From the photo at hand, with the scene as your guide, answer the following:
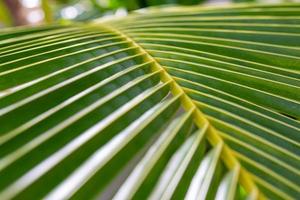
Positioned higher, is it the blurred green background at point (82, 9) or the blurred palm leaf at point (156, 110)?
the blurred palm leaf at point (156, 110)

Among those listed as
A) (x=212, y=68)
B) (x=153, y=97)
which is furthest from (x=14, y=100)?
(x=212, y=68)

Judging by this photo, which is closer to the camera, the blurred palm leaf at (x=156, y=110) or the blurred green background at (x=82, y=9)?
the blurred palm leaf at (x=156, y=110)

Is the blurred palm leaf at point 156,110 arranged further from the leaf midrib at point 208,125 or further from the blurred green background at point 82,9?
the blurred green background at point 82,9

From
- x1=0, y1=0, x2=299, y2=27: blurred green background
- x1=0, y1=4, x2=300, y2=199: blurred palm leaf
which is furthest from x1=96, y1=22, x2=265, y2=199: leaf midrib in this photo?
x1=0, y1=0, x2=299, y2=27: blurred green background

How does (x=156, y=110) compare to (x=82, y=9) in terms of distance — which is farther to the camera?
(x=82, y=9)

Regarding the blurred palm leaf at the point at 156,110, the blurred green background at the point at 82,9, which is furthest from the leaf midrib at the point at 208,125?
the blurred green background at the point at 82,9

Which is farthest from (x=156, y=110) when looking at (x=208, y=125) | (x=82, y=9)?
(x=82, y=9)

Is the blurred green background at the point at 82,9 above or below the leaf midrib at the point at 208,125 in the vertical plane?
below

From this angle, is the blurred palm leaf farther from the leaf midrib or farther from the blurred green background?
the blurred green background

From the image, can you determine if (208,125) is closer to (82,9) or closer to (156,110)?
(156,110)
